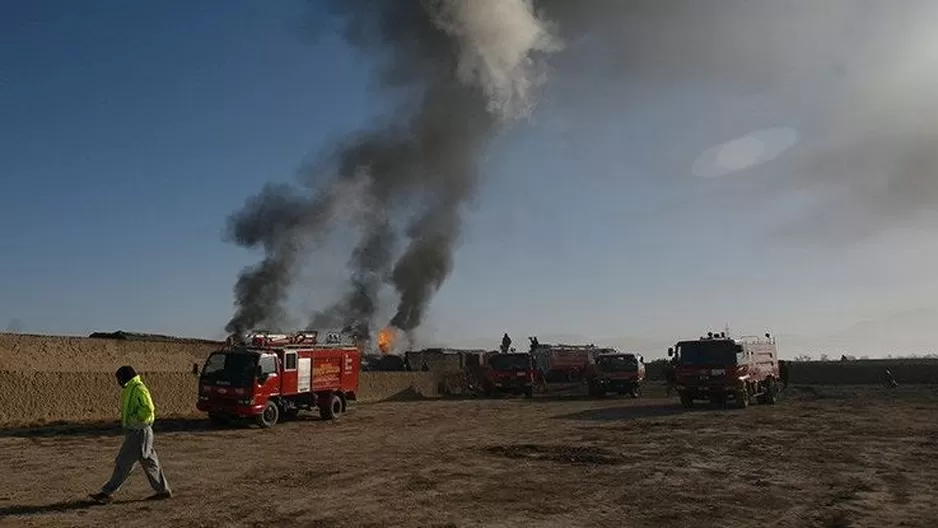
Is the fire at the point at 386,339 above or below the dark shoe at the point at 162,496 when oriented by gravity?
above

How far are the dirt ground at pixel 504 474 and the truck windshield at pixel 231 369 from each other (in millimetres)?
1484

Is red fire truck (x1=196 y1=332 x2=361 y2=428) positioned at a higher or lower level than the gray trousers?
higher

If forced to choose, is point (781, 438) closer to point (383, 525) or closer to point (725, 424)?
point (725, 424)

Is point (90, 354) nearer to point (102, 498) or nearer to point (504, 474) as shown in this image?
point (102, 498)

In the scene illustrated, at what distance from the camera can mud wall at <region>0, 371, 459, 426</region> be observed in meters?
20.8

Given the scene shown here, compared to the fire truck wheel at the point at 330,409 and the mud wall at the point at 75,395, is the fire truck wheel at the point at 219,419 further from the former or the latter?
the mud wall at the point at 75,395

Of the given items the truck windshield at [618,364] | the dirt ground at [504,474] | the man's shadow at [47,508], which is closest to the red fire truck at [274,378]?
the dirt ground at [504,474]

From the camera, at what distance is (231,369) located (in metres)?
21.2

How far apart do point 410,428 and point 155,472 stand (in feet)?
38.7

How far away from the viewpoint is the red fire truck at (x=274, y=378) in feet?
69.2

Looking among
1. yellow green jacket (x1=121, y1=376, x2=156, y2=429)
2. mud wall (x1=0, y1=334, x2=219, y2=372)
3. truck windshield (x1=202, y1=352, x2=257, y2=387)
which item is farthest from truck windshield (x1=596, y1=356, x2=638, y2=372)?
yellow green jacket (x1=121, y1=376, x2=156, y2=429)

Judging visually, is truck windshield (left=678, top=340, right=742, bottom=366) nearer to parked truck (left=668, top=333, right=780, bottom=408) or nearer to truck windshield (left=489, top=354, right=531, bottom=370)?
parked truck (left=668, top=333, right=780, bottom=408)

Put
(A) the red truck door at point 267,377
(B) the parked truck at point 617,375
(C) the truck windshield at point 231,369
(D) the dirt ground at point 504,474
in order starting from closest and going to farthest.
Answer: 1. (D) the dirt ground at point 504,474
2. (C) the truck windshield at point 231,369
3. (A) the red truck door at point 267,377
4. (B) the parked truck at point 617,375

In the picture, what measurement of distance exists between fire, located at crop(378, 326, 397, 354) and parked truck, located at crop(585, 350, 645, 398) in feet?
101
